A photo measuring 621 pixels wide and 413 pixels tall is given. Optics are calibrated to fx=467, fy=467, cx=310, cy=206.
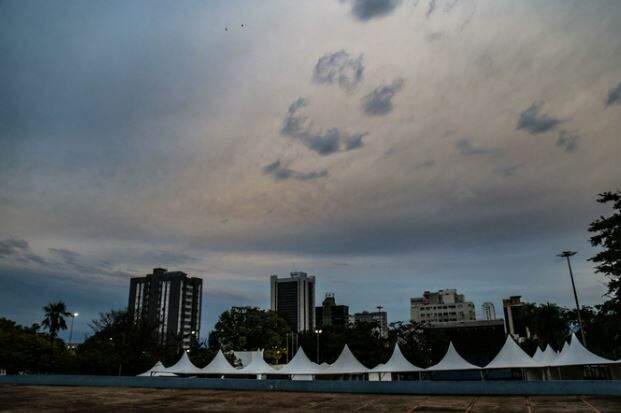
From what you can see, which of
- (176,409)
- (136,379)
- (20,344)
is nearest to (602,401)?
(176,409)

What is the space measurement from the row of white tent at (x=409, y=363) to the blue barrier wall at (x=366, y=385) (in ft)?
10.2

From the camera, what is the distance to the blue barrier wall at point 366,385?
27933 millimetres

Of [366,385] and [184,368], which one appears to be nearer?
[366,385]

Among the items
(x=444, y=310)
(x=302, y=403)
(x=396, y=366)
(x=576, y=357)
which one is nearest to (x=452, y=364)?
(x=396, y=366)

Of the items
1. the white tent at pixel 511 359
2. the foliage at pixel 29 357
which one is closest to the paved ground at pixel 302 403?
the white tent at pixel 511 359

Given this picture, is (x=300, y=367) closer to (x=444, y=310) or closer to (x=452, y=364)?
(x=452, y=364)

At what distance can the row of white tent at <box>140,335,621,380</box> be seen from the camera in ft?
115

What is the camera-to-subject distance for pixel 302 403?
27.4 metres

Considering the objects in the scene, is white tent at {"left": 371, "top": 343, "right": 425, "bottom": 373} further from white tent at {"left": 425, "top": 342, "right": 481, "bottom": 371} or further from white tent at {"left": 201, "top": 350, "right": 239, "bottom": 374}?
white tent at {"left": 201, "top": 350, "right": 239, "bottom": 374}

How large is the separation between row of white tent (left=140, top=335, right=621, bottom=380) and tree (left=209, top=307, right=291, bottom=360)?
30021 millimetres

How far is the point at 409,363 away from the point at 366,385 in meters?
9.27

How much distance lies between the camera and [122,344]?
5969 cm

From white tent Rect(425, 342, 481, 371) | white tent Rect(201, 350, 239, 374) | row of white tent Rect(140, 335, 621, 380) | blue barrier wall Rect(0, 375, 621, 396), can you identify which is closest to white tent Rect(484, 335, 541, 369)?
row of white tent Rect(140, 335, 621, 380)

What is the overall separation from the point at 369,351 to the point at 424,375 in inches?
439
